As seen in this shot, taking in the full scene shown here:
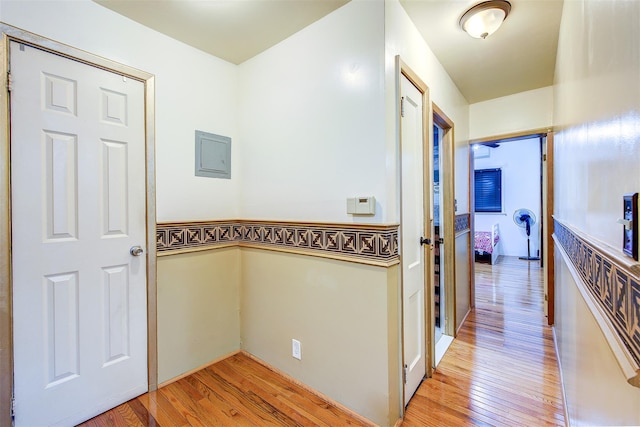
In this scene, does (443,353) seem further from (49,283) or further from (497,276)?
(497,276)

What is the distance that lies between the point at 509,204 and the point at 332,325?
634 centimetres

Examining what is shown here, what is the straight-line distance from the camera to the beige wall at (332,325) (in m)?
1.53

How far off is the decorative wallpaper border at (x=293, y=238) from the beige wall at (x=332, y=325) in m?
0.06

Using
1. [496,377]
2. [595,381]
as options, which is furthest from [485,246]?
[595,381]

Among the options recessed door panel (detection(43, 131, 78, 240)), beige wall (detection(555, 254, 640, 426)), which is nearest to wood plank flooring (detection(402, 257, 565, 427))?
beige wall (detection(555, 254, 640, 426))

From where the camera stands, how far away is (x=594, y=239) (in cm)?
90

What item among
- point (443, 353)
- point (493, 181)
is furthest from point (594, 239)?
point (493, 181)

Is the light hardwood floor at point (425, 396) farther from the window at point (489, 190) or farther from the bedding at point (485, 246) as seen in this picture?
the window at point (489, 190)

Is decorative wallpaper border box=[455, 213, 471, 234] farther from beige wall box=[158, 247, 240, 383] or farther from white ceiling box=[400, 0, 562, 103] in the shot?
beige wall box=[158, 247, 240, 383]

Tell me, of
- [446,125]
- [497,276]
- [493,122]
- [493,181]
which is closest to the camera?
[446,125]

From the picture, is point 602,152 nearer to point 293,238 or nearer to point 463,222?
point 293,238

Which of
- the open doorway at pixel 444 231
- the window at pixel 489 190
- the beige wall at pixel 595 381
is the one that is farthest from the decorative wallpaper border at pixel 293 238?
the window at pixel 489 190

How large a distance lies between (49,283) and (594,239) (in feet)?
7.90

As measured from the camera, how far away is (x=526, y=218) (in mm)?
5859
